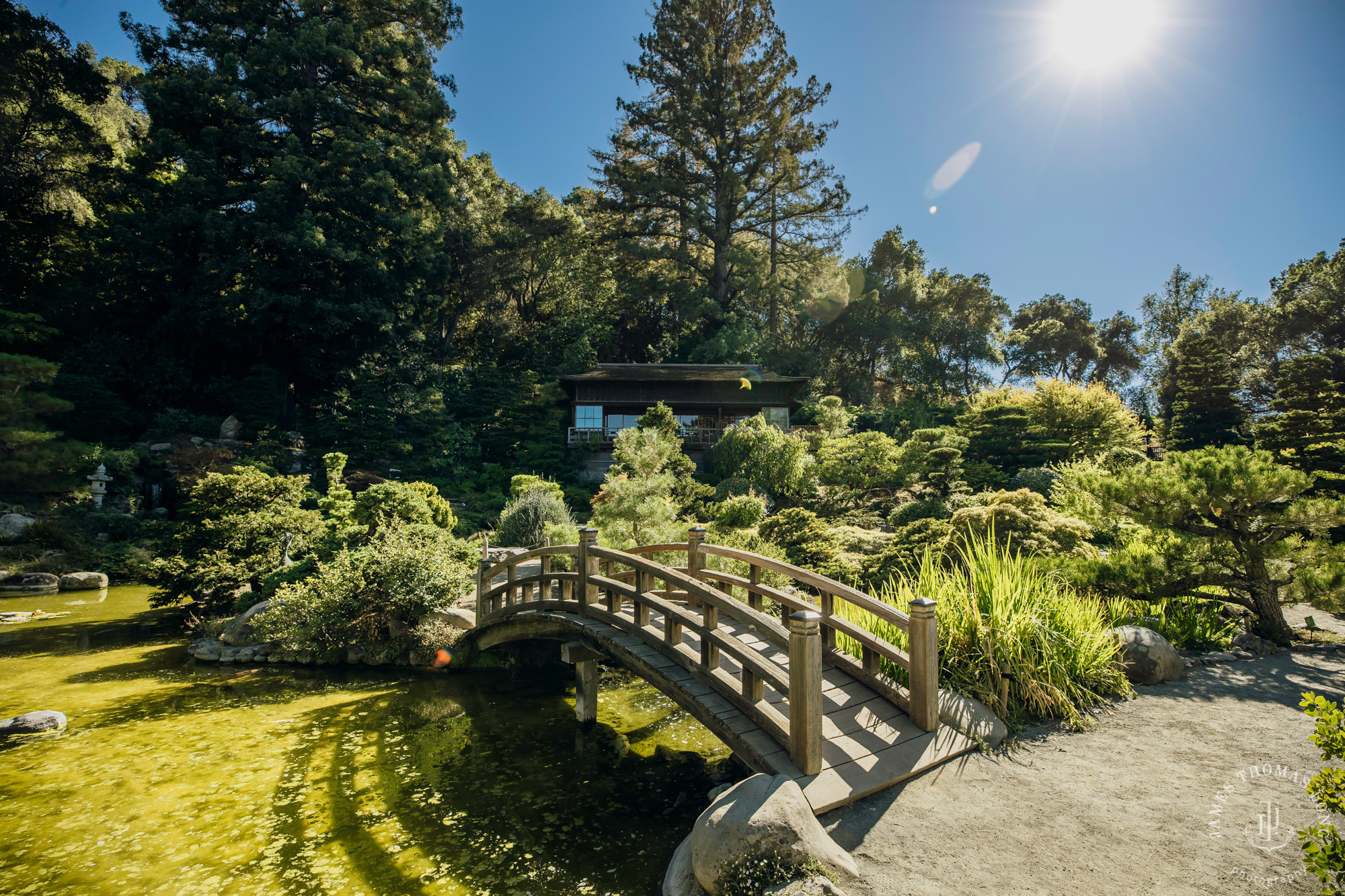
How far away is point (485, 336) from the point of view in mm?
31172

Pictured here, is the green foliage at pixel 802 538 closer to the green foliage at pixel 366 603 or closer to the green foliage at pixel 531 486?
the green foliage at pixel 366 603

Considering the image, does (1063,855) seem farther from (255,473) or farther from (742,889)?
(255,473)

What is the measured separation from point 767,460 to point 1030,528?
32.0 ft

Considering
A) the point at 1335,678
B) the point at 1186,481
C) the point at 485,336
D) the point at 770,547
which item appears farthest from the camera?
the point at 485,336

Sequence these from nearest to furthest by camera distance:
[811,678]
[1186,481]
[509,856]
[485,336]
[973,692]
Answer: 1. [811,678]
2. [509,856]
3. [973,692]
4. [1186,481]
5. [485,336]

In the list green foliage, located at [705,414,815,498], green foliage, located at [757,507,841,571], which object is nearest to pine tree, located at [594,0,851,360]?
green foliage, located at [705,414,815,498]

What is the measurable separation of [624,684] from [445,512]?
6089 mm

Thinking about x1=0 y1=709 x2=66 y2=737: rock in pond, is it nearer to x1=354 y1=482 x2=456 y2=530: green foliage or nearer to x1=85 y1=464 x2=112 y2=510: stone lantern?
x1=354 y1=482 x2=456 y2=530: green foliage

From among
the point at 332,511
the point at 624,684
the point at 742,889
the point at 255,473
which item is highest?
the point at 255,473

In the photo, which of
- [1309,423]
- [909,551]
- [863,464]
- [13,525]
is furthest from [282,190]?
[1309,423]

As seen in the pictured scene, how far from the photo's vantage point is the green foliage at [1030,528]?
27.3 feet

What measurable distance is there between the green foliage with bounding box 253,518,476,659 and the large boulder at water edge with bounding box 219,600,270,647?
587mm

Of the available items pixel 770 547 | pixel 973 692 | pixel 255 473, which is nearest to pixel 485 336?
pixel 255 473

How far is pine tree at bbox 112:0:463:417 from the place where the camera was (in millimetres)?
20297
